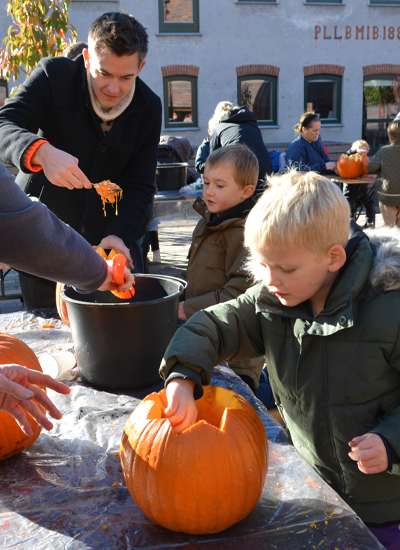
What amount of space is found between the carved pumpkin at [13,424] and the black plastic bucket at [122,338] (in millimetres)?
191

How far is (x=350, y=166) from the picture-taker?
8203 mm

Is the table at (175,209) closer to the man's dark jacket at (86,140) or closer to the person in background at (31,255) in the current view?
the man's dark jacket at (86,140)

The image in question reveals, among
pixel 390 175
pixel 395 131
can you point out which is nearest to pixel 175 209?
pixel 390 175

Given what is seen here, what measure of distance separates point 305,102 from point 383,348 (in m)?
13.5

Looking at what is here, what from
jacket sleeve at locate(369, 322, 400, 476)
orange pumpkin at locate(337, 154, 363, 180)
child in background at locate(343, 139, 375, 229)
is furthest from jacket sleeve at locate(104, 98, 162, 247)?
child in background at locate(343, 139, 375, 229)

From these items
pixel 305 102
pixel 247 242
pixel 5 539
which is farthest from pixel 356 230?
pixel 305 102

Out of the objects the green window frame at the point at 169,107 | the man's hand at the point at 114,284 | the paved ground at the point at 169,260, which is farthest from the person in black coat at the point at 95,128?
the green window frame at the point at 169,107

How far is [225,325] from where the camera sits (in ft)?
4.75

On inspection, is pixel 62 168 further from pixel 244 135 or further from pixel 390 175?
pixel 390 175

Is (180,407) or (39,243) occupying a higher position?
(39,243)

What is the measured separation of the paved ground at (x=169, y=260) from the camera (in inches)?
202

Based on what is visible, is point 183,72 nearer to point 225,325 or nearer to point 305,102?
point 305,102

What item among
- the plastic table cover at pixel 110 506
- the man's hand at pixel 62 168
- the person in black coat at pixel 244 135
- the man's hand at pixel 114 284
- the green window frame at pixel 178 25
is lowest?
the plastic table cover at pixel 110 506

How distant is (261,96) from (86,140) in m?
12.0
